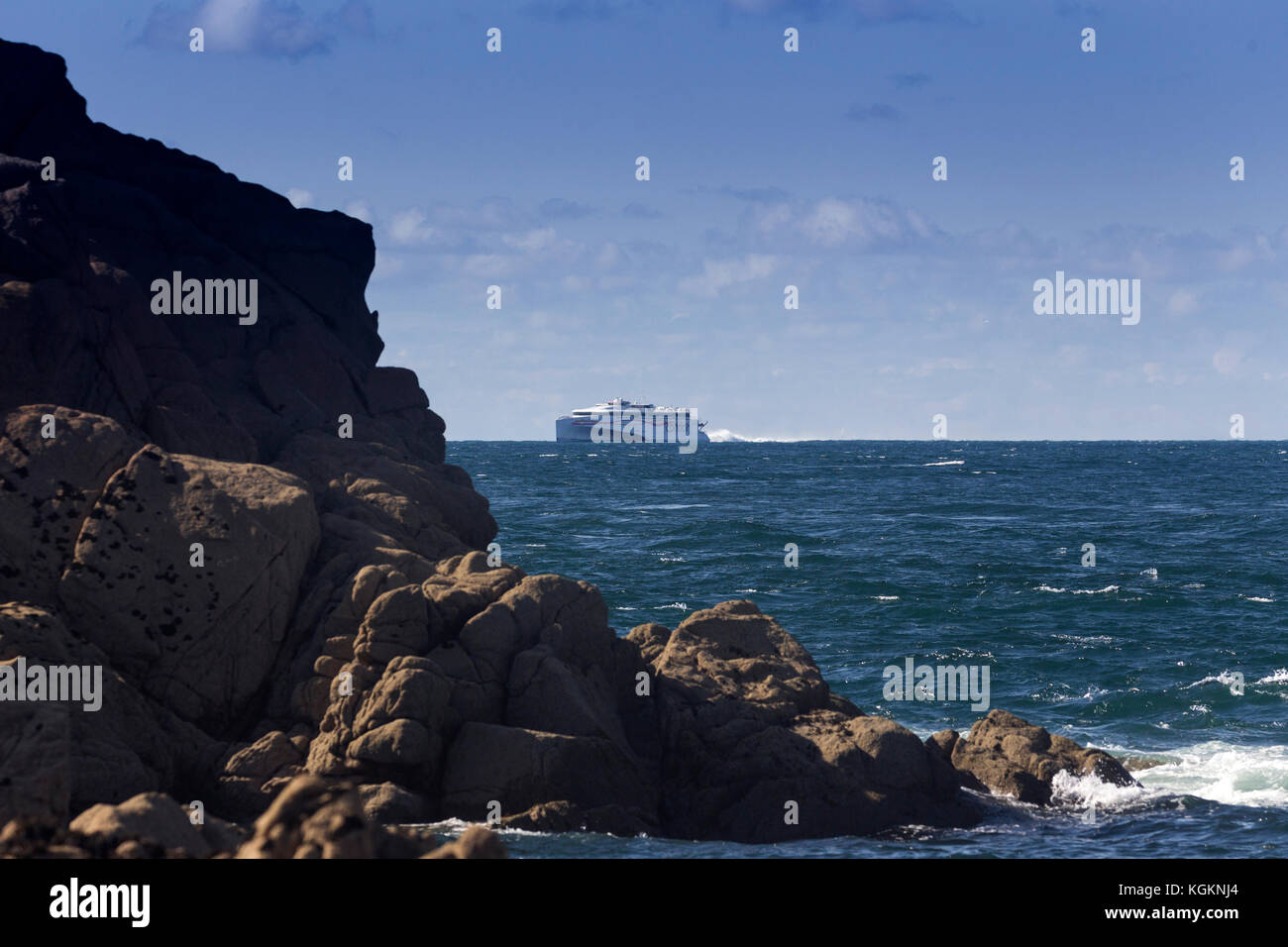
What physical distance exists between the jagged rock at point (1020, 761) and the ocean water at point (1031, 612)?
1.38ft

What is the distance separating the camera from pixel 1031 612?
4144 cm

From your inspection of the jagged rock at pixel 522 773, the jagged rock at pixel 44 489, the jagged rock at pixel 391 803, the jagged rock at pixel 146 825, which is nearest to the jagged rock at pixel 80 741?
the jagged rock at pixel 44 489

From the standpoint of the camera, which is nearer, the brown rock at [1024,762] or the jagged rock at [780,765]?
the jagged rock at [780,765]

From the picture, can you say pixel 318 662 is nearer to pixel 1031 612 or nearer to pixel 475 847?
pixel 475 847

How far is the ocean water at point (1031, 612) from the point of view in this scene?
20234mm

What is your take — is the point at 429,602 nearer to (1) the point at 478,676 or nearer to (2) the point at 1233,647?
(1) the point at 478,676

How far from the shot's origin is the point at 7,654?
17281 millimetres

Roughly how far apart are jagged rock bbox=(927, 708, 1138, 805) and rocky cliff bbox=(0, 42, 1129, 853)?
57 mm

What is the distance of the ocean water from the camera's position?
20234 millimetres

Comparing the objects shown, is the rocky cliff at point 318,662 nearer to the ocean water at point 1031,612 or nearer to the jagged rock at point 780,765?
the jagged rock at point 780,765

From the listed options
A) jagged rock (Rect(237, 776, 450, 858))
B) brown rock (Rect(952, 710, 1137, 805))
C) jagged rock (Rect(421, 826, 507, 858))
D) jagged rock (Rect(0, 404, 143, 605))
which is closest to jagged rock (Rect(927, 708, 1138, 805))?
brown rock (Rect(952, 710, 1137, 805))

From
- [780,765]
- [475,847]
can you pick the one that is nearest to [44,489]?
[780,765]

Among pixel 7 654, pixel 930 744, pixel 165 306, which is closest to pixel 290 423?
pixel 165 306

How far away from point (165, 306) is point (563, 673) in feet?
49.3
